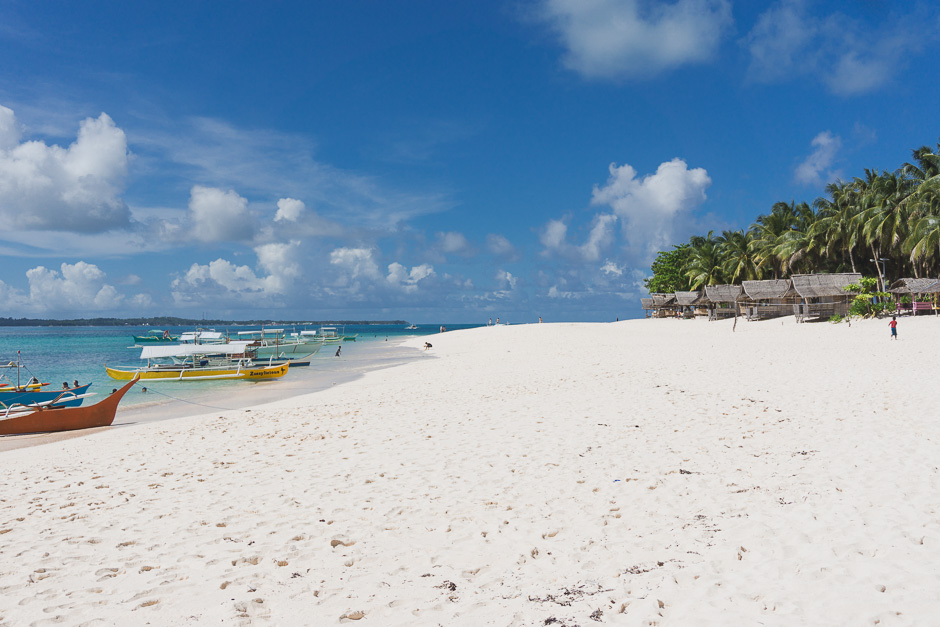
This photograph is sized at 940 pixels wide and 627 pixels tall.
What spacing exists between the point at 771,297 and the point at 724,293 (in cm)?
610

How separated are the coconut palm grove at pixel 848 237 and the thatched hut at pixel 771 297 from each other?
4771 mm

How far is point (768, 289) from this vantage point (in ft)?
146

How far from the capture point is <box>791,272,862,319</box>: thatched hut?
38.2m

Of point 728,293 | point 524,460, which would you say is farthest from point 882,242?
point 524,460

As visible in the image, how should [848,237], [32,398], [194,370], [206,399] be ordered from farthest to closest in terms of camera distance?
[848,237]
[194,370]
[206,399]
[32,398]

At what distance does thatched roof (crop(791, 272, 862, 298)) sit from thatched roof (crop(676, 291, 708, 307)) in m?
14.5

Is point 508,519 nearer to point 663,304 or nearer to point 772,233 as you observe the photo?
point 772,233

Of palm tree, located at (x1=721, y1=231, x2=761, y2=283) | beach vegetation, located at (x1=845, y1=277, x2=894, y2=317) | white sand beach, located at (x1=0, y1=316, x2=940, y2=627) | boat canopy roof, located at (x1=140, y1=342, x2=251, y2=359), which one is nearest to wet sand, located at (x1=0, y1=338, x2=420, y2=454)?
boat canopy roof, located at (x1=140, y1=342, x2=251, y2=359)

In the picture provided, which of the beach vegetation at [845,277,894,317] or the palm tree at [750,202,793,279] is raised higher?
the palm tree at [750,202,793,279]

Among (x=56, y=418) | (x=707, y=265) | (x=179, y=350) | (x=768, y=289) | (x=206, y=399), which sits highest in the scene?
(x=707, y=265)

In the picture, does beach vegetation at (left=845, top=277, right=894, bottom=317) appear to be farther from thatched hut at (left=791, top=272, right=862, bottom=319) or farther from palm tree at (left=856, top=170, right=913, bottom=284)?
palm tree at (left=856, top=170, right=913, bottom=284)

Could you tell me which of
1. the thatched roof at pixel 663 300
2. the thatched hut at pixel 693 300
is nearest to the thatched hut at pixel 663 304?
the thatched roof at pixel 663 300

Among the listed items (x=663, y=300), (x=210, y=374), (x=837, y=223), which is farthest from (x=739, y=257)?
(x=210, y=374)

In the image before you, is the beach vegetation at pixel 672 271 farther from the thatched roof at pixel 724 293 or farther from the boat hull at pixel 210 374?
the boat hull at pixel 210 374
